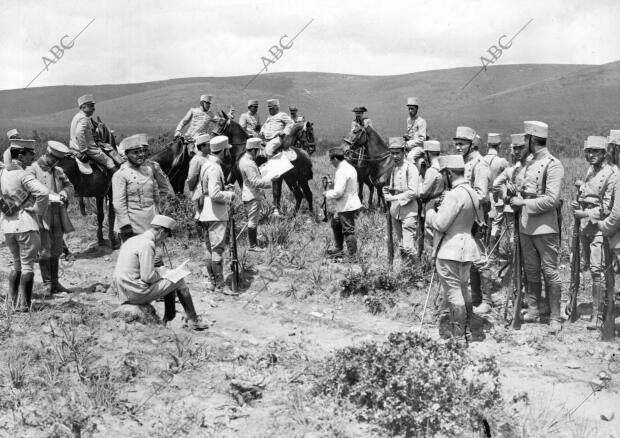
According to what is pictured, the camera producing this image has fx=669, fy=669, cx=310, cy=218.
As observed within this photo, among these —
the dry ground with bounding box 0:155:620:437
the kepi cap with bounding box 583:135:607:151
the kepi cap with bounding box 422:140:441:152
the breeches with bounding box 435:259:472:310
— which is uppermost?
the kepi cap with bounding box 583:135:607:151

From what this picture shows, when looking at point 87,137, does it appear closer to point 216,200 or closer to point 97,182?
point 97,182

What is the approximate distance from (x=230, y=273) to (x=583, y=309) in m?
5.06

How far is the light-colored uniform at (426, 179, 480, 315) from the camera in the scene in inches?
283

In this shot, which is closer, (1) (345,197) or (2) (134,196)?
(2) (134,196)

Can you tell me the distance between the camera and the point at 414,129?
14.5 m

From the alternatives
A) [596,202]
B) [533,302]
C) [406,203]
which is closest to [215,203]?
[406,203]

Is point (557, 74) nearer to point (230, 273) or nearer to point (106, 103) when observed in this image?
point (106, 103)

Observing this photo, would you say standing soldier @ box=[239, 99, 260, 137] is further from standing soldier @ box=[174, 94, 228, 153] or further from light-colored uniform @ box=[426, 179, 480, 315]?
light-colored uniform @ box=[426, 179, 480, 315]

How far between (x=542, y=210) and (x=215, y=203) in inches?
171

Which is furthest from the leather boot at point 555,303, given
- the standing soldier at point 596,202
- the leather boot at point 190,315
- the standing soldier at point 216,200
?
the standing soldier at point 216,200

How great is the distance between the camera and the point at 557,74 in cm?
11200

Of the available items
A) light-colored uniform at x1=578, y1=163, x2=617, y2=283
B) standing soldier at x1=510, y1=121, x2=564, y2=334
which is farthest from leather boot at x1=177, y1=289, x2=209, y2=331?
light-colored uniform at x1=578, y1=163, x2=617, y2=283

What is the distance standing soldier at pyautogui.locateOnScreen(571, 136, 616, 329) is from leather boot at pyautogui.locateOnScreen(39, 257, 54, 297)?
698cm

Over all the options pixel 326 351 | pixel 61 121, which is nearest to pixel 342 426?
pixel 326 351
